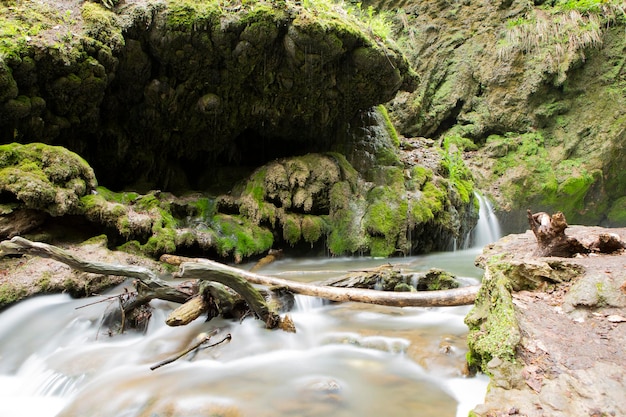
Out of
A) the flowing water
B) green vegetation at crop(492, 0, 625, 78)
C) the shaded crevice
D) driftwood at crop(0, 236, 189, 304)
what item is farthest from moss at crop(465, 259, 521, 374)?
green vegetation at crop(492, 0, 625, 78)

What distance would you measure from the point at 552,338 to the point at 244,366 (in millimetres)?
2719

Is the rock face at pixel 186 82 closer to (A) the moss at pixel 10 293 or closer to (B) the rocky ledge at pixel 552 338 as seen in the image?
(A) the moss at pixel 10 293

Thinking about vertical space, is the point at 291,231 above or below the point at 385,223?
below

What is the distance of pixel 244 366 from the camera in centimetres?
367

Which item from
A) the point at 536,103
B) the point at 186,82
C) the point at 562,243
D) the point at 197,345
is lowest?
the point at 197,345

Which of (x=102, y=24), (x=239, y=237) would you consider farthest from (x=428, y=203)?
(x=102, y=24)

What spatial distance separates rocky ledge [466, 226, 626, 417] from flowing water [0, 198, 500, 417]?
1.88 ft

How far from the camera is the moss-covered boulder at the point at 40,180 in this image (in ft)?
18.0

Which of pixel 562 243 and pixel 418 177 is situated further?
pixel 418 177

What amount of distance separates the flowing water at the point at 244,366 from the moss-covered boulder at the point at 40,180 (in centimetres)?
175

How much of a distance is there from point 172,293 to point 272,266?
13.5 ft

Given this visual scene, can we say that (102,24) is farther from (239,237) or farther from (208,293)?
(208,293)

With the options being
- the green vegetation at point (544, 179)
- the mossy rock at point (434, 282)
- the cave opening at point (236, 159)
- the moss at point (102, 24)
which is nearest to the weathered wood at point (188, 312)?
the mossy rock at point (434, 282)

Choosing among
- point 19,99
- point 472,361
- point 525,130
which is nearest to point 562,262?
Answer: point 472,361
